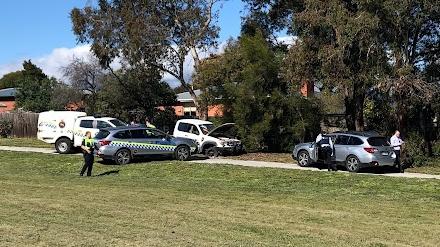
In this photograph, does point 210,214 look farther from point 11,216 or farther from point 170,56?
point 170,56

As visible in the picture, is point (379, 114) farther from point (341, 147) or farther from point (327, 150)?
point (327, 150)

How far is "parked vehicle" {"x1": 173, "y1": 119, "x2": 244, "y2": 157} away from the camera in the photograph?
1118 inches

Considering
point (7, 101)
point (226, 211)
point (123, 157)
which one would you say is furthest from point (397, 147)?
point (7, 101)

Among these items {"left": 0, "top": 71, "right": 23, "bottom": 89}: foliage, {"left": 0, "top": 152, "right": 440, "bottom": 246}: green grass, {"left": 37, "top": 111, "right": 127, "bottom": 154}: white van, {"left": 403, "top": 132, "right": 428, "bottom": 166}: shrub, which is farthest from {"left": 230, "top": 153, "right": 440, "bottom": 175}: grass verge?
{"left": 0, "top": 71, "right": 23, "bottom": 89}: foliage

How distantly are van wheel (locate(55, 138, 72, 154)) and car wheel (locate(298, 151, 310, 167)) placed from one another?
11.5 metres

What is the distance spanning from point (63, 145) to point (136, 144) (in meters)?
5.48

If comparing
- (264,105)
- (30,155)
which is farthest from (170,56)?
(30,155)

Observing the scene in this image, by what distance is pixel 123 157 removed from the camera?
25.0 meters

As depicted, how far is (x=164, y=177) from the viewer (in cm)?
2145

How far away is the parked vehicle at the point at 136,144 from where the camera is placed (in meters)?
24.8

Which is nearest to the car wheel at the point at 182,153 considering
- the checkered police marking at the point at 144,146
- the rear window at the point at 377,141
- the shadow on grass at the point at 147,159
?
the checkered police marking at the point at 144,146

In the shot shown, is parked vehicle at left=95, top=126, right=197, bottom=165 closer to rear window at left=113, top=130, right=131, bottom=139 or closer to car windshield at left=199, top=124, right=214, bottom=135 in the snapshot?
rear window at left=113, top=130, right=131, bottom=139

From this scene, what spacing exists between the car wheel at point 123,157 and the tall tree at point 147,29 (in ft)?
35.6

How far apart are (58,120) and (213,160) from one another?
817 cm
